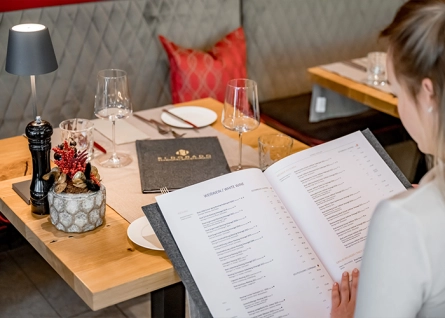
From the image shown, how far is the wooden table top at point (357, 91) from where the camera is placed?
2.53m

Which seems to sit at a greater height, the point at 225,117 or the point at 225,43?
the point at 225,117

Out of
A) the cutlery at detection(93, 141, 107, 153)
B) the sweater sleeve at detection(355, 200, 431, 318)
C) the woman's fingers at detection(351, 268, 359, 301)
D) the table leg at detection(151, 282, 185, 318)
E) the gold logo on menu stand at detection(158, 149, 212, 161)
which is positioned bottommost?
the table leg at detection(151, 282, 185, 318)

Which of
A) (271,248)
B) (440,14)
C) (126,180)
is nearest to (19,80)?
(126,180)

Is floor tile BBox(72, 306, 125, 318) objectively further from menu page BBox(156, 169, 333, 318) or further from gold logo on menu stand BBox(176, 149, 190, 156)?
menu page BBox(156, 169, 333, 318)

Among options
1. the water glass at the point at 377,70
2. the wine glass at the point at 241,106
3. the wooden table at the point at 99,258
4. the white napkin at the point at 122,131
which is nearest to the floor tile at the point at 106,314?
the white napkin at the point at 122,131

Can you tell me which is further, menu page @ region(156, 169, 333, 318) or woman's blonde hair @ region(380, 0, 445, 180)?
menu page @ region(156, 169, 333, 318)

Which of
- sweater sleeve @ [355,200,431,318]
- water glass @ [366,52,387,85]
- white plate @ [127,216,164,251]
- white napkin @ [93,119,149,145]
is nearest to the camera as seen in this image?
sweater sleeve @ [355,200,431,318]

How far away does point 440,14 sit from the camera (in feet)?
3.39

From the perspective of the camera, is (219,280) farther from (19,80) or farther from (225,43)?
(225,43)

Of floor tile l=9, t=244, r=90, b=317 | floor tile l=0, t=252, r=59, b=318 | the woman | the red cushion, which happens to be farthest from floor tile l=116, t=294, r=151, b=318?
the woman

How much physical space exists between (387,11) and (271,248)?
2.77 metres

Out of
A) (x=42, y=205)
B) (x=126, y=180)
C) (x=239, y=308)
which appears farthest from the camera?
(x=126, y=180)

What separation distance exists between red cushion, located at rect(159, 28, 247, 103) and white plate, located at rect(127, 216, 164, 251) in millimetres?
1446

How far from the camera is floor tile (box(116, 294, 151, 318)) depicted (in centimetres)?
247
